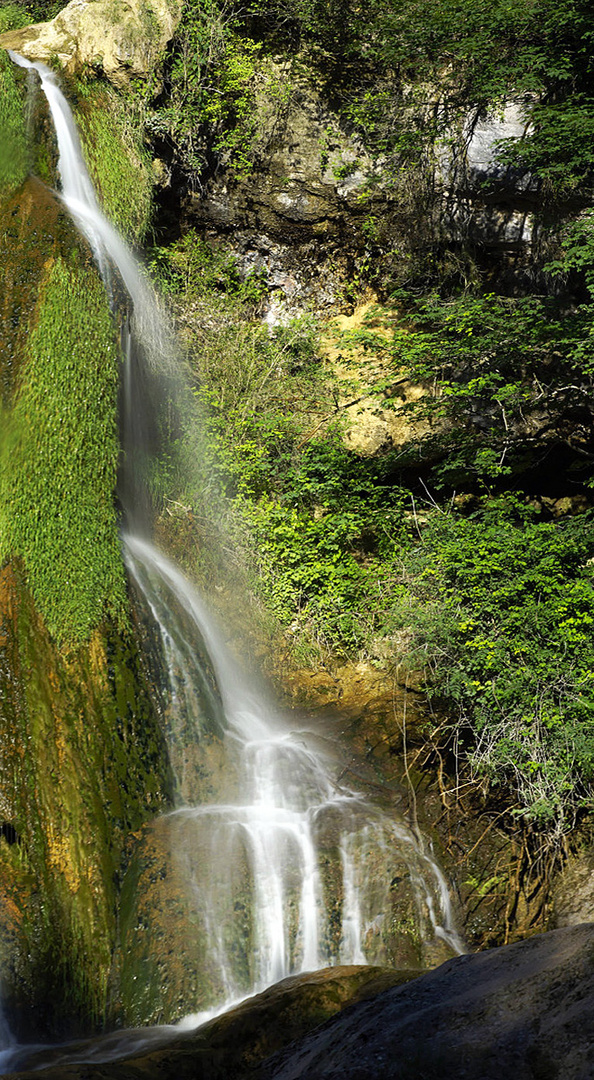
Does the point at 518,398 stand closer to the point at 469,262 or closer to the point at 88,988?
the point at 469,262

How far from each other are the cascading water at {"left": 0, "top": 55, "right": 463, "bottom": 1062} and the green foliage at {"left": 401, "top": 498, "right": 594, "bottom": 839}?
1073 millimetres

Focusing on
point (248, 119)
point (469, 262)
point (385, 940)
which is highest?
point (248, 119)

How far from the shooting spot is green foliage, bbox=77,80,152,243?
9531 mm

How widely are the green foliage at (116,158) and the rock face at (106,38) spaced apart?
1.50 ft

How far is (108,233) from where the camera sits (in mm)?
9117

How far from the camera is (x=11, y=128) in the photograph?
869cm

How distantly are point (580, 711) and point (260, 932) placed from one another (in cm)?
304

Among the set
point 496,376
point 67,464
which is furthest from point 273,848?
point 496,376

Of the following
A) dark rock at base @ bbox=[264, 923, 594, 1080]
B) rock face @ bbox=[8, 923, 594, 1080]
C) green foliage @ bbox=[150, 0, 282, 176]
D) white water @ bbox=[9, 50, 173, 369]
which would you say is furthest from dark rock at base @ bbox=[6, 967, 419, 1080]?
green foliage @ bbox=[150, 0, 282, 176]

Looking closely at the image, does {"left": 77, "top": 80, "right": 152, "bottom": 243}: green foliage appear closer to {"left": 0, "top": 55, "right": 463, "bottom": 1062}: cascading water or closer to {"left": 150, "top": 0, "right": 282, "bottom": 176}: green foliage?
{"left": 150, "top": 0, "right": 282, "bottom": 176}: green foliage

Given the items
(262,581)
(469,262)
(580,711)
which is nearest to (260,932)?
(580,711)

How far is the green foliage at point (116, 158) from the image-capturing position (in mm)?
9531

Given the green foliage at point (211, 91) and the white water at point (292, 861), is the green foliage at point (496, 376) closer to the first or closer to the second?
the green foliage at point (211, 91)

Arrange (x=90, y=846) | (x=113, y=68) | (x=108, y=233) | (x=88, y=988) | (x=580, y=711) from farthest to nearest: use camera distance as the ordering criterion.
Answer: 1. (x=113, y=68)
2. (x=108, y=233)
3. (x=580, y=711)
4. (x=90, y=846)
5. (x=88, y=988)
